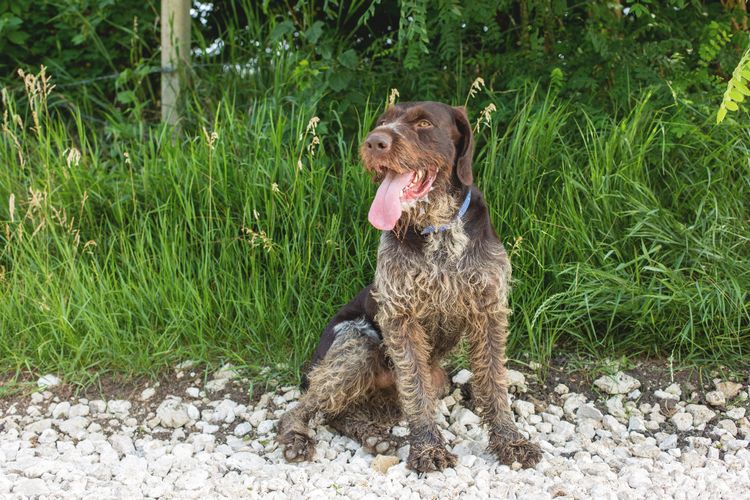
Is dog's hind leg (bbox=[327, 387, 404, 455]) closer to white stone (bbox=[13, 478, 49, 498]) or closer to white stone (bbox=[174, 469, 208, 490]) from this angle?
white stone (bbox=[174, 469, 208, 490])

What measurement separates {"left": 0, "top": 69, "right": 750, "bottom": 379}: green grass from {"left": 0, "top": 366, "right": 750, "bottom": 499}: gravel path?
30 centimetres

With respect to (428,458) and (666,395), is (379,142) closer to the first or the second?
(428,458)

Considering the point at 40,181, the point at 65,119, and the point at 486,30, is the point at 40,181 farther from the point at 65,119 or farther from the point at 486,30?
the point at 486,30

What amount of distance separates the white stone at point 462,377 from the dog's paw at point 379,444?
0.73 m

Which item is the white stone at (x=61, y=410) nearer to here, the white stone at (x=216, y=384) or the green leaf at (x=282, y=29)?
the white stone at (x=216, y=384)

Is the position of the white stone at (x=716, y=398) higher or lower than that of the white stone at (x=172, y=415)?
higher

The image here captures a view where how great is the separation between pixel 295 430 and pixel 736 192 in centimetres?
291

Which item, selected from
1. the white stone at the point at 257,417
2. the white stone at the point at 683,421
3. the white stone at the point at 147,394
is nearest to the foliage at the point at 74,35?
the white stone at the point at 147,394

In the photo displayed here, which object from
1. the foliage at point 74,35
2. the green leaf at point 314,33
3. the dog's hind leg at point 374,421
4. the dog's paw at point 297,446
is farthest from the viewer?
the foliage at point 74,35

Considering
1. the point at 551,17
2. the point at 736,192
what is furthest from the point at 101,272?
the point at 736,192

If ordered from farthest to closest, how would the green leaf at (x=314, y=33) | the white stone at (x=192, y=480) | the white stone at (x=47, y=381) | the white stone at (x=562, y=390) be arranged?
the green leaf at (x=314, y=33) → the white stone at (x=47, y=381) → the white stone at (x=562, y=390) → the white stone at (x=192, y=480)

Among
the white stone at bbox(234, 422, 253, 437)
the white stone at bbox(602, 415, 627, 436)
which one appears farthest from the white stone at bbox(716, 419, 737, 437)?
the white stone at bbox(234, 422, 253, 437)

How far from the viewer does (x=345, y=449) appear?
3992 mm

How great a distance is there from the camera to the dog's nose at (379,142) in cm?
340
